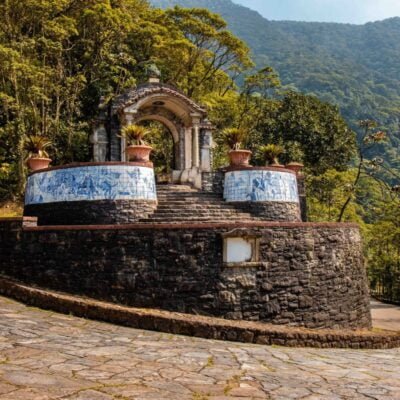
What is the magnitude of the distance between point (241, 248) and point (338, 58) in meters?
114

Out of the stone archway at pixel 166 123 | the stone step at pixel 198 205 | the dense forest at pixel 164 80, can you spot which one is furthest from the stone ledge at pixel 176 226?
the dense forest at pixel 164 80

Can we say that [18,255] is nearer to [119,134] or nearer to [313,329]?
[313,329]

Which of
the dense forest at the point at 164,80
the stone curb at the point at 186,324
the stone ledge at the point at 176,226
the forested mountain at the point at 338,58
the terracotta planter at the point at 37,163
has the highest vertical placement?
the forested mountain at the point at 338,58

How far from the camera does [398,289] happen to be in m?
20.0

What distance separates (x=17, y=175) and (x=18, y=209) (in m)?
1.76

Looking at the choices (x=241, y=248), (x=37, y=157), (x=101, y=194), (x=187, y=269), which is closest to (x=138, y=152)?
(x=101, y=194)

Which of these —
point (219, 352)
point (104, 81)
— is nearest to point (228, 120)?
point (104, 81)

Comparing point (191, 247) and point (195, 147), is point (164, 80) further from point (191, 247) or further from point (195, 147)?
point (191, 247)

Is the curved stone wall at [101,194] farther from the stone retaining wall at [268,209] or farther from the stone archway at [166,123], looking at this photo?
the stone archway at [166,123]

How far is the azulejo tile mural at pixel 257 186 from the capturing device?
1246 cm

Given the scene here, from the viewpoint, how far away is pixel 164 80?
2762 cm

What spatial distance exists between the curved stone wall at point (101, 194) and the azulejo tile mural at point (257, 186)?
6.92 ft

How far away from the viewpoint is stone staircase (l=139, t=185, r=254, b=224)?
1138 centimetres

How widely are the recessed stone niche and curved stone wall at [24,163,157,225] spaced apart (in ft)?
8.97
